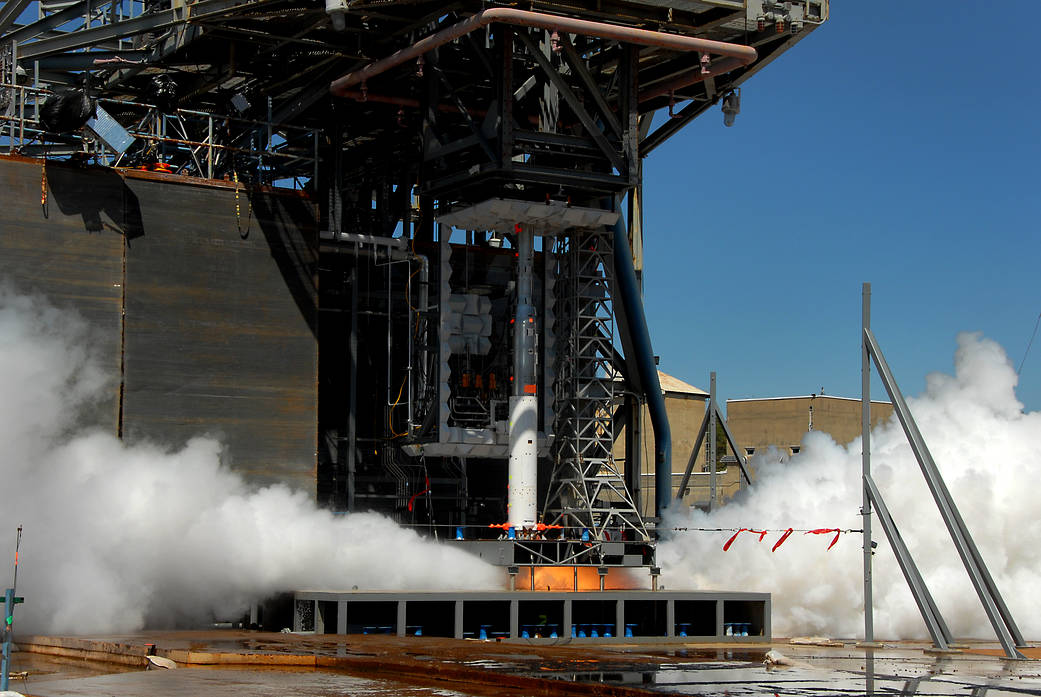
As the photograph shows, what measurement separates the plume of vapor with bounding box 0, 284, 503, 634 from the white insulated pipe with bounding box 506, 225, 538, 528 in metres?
1.88

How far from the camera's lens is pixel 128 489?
3253cm

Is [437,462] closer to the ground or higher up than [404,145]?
closer to the ground

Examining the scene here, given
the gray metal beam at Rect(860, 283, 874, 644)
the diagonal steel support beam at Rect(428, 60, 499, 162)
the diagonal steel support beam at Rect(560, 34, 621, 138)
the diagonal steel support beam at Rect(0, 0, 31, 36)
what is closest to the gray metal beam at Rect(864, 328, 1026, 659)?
the gray metal beam at Rect(860, 283, 874, 644)

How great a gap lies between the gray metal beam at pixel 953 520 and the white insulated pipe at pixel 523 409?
9.64 metres

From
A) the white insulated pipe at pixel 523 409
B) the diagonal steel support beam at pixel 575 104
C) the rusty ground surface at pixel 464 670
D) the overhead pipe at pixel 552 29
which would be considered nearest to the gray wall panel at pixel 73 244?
the overhead pipe at pixel 552 29

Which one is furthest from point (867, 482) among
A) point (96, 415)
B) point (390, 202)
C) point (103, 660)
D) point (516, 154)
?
point (390, 202)

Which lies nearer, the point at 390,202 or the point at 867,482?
the point at 867,482

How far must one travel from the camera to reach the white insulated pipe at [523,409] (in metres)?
35.8

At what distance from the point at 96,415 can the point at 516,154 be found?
38.3 ft

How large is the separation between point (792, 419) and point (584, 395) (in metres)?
44.9

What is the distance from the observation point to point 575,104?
34344 millimetres

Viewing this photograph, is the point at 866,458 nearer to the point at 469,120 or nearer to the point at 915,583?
the point at 915,583

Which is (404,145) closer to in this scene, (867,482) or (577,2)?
(577,2)

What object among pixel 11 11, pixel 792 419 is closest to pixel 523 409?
pixel 11 11
